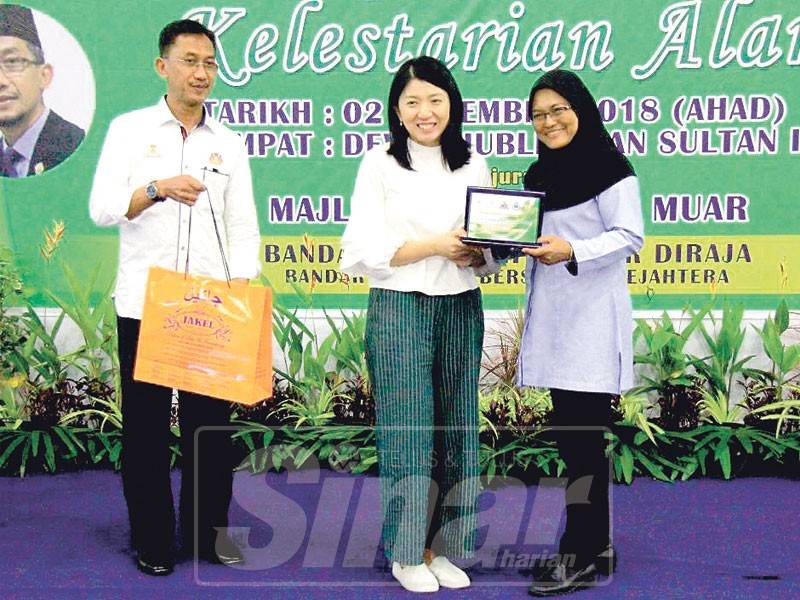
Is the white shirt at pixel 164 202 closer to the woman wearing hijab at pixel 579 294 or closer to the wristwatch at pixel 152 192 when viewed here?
the wristwatch at pixel 152 192

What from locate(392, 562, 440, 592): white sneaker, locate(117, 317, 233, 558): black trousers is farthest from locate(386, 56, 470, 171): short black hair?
locate(392, 562, 440, 592): white sneaker

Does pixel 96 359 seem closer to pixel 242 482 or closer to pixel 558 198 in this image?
pixel 242 482

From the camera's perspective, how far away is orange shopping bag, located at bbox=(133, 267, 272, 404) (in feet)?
10.2

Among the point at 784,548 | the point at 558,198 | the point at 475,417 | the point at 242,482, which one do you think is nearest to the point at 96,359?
the point at 242,482

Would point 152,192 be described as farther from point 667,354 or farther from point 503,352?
point 667,354

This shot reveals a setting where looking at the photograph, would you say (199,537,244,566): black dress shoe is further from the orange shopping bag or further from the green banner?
the green banner

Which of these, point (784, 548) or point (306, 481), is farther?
point (306, 481)

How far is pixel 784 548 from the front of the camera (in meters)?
3.55

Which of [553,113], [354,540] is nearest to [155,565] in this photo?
[354,540]

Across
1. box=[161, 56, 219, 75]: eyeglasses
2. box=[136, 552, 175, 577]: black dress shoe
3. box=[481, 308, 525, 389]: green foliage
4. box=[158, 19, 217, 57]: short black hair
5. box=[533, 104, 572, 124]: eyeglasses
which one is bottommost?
box=[136, 552, 175, 577]: black dress shoe

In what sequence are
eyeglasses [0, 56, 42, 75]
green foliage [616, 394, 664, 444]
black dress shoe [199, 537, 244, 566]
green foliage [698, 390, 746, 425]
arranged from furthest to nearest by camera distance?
eyeglasses [0, 56, 42, 75], green foliage [698, 390, 746, 425], green foliage [616, 394, 664, 444], black dress shoe [199, 537, 244, 566]

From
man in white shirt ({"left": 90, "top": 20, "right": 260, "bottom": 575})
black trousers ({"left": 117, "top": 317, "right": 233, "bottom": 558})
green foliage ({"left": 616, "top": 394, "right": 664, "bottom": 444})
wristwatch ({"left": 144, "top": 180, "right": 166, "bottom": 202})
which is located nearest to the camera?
wristwatch ({"left": 144, "top": 180, "right": 166, "bottom": 202})

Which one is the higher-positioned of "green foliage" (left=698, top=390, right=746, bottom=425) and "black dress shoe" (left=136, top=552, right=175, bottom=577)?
"green foliage" (left=698, top=390, right=746, bottom=425)

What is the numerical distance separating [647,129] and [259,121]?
180cm
